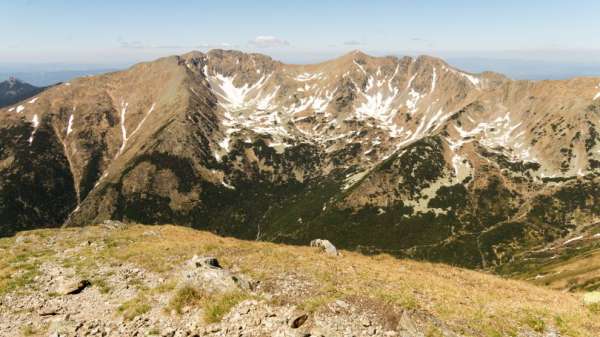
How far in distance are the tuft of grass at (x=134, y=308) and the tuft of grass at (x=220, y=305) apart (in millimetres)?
4020

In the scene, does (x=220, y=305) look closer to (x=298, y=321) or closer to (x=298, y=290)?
(x=298, y=321)

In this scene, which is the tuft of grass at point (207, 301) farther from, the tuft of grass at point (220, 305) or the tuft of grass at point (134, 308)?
the tuft of grass at point (134, 308)

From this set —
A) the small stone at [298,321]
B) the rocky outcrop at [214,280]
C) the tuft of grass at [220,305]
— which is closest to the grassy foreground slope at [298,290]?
the tuft of grass at [220,305]

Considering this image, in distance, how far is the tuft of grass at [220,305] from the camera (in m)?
20.0

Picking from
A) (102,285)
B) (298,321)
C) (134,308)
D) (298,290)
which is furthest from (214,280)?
(102,285)

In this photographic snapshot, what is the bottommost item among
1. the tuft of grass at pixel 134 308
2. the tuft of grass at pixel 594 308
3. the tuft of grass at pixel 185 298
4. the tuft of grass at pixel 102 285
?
the tuft of grass at pixel 594 308

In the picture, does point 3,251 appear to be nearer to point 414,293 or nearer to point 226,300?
point 226,300

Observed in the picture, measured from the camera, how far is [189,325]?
1981 centimetres

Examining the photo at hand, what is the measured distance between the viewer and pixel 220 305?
69.0 feet

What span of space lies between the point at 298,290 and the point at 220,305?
5.59 meters

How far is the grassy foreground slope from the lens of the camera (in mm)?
21484

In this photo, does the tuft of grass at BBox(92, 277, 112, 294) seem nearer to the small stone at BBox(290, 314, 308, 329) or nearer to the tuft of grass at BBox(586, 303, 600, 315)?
the small stone at BBox(290, 314, 308, 329)

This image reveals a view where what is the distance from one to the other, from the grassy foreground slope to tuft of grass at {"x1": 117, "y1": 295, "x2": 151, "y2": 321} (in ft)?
0.21

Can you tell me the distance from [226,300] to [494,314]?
55.8 ft
